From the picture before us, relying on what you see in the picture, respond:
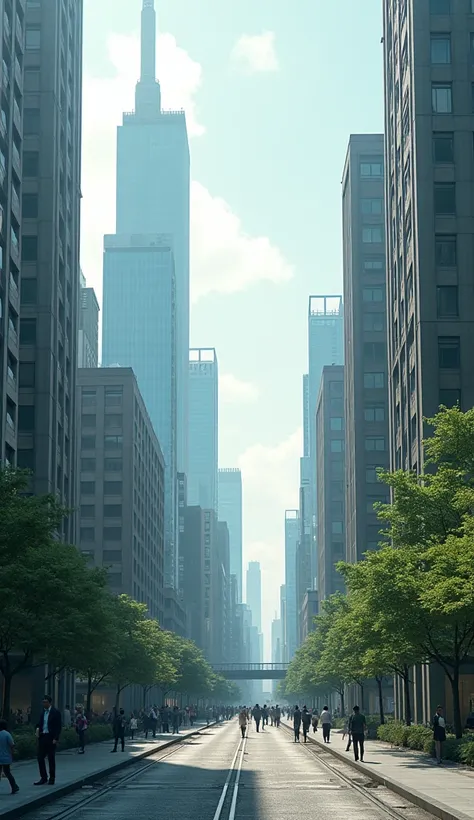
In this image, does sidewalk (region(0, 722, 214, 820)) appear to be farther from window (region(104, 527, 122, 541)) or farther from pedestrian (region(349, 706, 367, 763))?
window (region(104, 527, 122, 541))

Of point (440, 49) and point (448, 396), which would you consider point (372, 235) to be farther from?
point (448, 396)

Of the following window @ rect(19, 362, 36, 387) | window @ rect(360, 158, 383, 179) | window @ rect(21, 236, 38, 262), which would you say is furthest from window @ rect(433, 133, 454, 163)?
window @ rect(360, 158, 383, 179)

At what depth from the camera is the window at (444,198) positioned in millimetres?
78188

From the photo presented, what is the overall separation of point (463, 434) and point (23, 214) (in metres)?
50.7

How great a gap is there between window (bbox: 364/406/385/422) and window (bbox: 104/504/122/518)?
2988cm

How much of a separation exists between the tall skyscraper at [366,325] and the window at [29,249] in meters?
56.4

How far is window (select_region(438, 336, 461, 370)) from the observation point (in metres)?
75.6

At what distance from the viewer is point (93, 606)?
54250 millimetres

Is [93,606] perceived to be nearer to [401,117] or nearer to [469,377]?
[469,377]

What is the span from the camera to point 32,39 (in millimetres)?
92375

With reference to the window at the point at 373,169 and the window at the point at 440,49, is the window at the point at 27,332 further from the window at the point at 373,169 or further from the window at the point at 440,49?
the window at the point at 373,169

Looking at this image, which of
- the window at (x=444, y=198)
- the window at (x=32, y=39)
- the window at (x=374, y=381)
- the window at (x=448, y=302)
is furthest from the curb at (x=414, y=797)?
the window at (x=374, y=381)

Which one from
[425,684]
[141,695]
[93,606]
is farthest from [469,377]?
[141,695]

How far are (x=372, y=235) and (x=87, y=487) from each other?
4384cm
